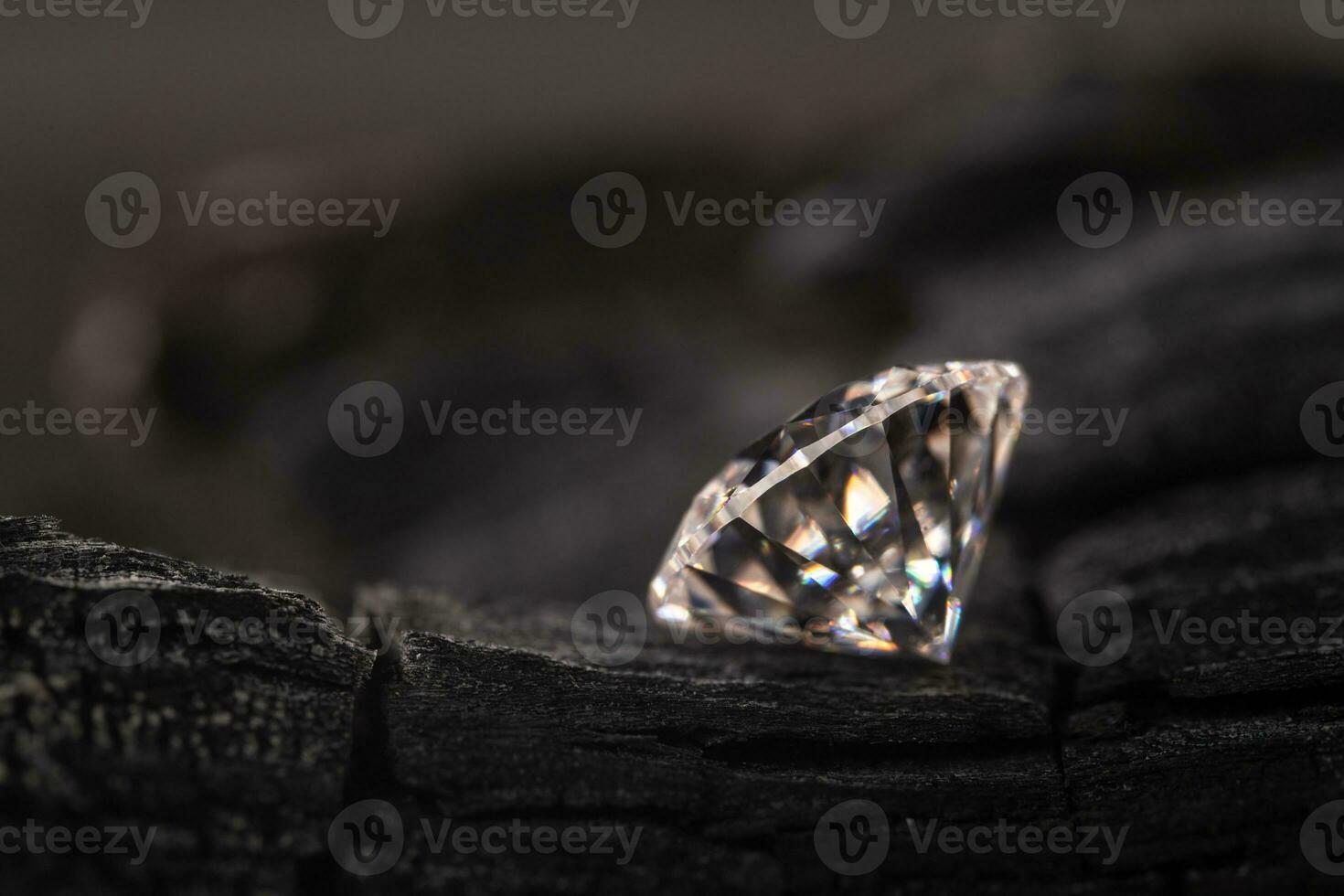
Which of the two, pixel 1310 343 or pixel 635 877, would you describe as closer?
pixel 635 877

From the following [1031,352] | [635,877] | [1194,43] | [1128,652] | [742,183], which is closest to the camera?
[635,877]

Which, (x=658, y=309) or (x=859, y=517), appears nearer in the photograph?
(x=859, y=517)

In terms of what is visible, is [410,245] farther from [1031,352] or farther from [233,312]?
[1031,352]

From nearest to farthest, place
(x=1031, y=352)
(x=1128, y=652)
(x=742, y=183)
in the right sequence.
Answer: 1. (x=1128, y=652)
2. (x=1031, y=352)
3. (x=742, y=183)

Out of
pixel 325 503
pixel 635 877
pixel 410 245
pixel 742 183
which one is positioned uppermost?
pixel 742 183

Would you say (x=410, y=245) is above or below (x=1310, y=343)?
above

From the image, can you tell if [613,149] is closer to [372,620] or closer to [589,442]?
[589,442]

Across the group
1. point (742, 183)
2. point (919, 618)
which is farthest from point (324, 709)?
point (742, 183)
